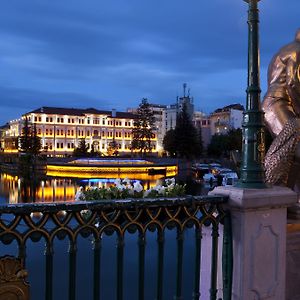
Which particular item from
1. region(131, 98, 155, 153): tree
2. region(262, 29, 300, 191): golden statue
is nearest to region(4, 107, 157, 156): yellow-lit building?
region(131, 98, 155, 153): tree

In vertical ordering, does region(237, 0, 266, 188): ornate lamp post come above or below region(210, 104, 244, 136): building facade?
below

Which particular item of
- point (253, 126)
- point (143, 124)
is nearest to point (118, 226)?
point (253, 126)

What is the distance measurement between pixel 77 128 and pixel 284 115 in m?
98.9

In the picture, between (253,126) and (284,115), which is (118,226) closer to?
(253,126)

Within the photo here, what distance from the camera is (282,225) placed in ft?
10.6

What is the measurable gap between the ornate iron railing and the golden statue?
112cm

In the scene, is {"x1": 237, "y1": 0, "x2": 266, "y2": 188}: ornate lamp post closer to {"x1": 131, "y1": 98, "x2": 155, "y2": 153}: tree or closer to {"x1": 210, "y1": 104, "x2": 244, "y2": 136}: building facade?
{"x1": 131, "y1": 98, "x2": 155, "y2": 153}: tree

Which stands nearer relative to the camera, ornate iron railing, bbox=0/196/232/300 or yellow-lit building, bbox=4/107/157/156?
ornate iron railing, bbox=0/196/232/300

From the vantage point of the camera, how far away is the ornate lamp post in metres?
3.19

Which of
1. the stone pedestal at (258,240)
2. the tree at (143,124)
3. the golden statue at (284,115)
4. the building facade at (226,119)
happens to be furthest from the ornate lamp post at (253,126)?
the building facade at (226,119)

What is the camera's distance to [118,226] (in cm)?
268

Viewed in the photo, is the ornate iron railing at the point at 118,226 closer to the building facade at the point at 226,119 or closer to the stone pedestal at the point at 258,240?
the stone pedestal at the point at 258,240

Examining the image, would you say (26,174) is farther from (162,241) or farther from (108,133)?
(108,133)

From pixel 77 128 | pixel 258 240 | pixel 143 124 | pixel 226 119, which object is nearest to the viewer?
pixel 258 240
